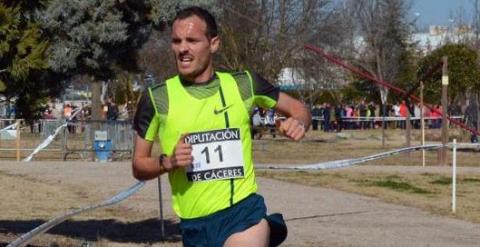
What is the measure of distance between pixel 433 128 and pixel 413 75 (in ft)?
35.2

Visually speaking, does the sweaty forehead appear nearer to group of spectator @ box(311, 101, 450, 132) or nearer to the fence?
the fence

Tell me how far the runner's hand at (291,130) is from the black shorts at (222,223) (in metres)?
0.40

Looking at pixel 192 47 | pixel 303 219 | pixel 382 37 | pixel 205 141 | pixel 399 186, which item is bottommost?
pixel 303 219

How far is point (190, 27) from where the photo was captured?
5.64m

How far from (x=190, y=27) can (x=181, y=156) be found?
0.67 m

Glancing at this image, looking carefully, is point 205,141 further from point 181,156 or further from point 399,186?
point 399,186

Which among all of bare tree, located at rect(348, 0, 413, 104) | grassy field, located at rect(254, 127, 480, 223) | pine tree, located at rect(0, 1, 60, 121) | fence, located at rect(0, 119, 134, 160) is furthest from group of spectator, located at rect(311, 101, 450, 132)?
pine tree, located at rect(0, 1, 60, 121)

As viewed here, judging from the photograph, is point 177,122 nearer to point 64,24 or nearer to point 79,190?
point 64,24

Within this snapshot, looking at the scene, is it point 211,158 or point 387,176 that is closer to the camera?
point 211,158

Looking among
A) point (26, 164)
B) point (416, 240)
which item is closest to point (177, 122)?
point (416, 240)

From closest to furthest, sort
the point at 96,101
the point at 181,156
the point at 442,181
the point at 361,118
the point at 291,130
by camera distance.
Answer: the point at 181,156 → the point at 291,130 → the point at 442,181 → the point at 96,101 → the point at 361,118

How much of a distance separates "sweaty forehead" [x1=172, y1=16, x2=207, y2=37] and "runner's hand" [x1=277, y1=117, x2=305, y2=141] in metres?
0.60

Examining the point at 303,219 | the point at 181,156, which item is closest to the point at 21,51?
the point at 181,156

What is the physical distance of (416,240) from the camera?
44.8ft
